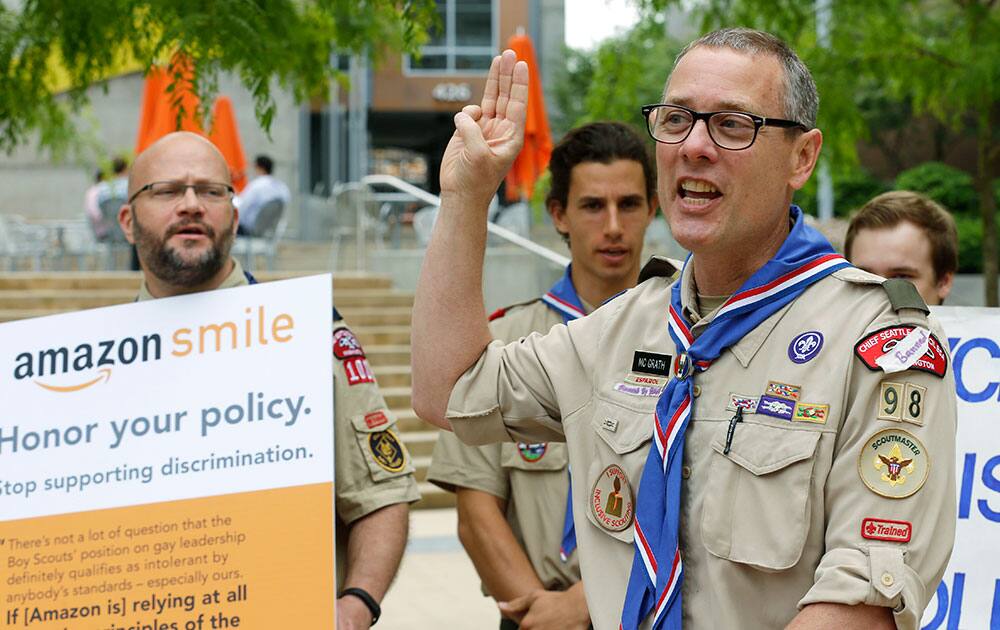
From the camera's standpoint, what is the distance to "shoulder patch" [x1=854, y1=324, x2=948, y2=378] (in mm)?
2008

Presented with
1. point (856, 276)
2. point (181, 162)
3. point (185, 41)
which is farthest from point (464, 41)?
point (856, 276)

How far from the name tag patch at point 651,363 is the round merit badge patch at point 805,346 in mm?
275

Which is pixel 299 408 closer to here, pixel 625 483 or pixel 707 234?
pixel 625 483

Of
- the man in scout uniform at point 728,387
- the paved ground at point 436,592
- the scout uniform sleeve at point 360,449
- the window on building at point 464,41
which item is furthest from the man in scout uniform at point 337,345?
the window on building at point 464,41

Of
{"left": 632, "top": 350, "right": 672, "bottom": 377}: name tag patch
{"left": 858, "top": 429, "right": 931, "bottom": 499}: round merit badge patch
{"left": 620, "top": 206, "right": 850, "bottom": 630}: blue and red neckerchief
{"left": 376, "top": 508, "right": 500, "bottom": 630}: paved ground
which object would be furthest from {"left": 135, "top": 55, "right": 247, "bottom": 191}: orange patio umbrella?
{"left": 858, "top": 429, "right": 931, "bottom": 499}: round merit badge patch

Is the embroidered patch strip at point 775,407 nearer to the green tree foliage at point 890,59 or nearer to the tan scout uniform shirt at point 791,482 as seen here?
the tan scout uniform shirt at point 791,482

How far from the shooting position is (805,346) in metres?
2.11

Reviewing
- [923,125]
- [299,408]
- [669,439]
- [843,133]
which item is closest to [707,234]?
[669,439]

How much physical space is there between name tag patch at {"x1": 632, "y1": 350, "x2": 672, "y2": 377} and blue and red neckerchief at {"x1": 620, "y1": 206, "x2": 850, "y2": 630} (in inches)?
2.9

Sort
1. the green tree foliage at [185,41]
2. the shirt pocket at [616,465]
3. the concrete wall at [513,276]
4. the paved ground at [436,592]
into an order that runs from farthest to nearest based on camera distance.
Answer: the concrete wall at [513,276], the paved ground at [436,592], the green tree foliage at [185,41], the shirt pocket at [616,465]

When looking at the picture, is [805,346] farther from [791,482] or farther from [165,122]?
[165,122]

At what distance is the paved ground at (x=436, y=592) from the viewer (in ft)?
21.2

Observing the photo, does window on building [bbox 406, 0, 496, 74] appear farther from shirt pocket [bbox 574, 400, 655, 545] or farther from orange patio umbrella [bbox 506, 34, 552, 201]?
shirt pocket [bbox 574, 400, 655, 545]

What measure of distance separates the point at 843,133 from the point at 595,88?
1.89 metres
